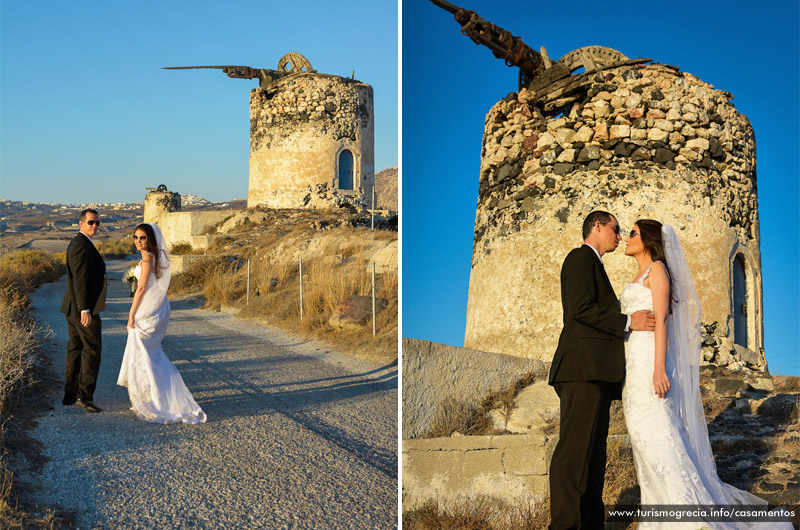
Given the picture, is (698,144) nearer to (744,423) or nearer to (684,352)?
(744,423)

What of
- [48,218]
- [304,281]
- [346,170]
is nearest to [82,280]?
[304,281]

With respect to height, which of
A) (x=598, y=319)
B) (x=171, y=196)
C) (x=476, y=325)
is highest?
(x=171, y=196)

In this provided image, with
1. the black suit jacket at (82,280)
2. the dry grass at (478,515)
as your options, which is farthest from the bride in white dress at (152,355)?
the dry grass at (478,515)

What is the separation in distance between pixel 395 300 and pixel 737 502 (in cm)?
725

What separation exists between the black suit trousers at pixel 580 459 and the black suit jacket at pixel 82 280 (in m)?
4.08

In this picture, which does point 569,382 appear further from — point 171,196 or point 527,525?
point 171,196

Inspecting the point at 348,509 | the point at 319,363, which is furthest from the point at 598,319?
the point at 319,363

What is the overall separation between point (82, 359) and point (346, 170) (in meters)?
16.4

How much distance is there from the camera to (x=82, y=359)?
5359mm

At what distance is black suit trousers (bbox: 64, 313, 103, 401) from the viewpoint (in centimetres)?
532

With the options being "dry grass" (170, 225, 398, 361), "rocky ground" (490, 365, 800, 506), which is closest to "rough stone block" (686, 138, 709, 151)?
"rocky ground" (490, 365, 800, 506)

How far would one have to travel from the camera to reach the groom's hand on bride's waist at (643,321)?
3131mm

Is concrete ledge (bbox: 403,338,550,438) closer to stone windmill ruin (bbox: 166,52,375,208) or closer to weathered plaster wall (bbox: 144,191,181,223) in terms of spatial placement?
stone windmill ruin (bbox: 166,52,375,208)

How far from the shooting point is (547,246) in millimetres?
5531
